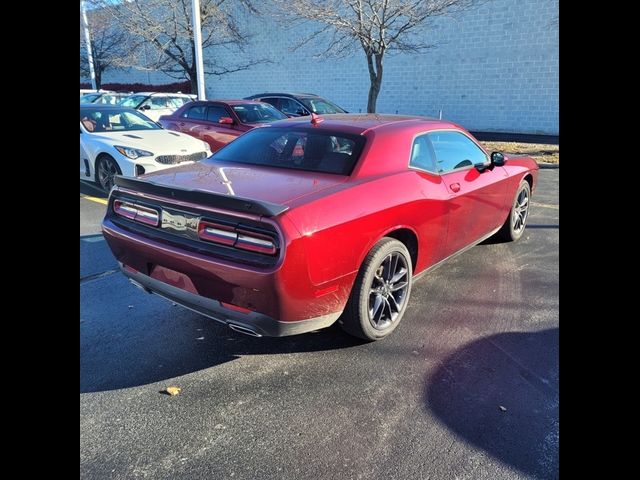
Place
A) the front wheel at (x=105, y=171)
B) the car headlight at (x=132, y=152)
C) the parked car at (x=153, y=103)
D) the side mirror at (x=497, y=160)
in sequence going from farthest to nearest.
A: the parked car at (x=153, y=103), the front wheel at (x=105, y=171), the car headlight at (x=132, y=152), the side mirror at (x=497, y=160)

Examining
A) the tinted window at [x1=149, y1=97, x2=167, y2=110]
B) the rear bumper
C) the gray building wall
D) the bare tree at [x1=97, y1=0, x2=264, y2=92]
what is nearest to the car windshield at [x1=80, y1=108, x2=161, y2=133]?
the rear bumper

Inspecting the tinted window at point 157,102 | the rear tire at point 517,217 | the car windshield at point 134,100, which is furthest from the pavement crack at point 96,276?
the tinted window at point 157,102

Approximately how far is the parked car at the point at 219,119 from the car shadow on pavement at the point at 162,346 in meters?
6.32

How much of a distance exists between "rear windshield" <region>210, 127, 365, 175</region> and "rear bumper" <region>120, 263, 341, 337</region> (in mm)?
1124

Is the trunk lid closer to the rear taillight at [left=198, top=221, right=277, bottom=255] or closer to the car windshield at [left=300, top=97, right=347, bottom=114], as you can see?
the rear taillight at [left=198, top=221, right=277, bottom=255]

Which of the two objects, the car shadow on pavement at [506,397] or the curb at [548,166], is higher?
the curb at [548,166]

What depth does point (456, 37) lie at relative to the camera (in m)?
19.9

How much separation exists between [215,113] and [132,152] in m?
3.03

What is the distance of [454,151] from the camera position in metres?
4.34

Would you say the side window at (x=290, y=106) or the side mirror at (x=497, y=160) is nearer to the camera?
the side mirror at (x=497, y=160)

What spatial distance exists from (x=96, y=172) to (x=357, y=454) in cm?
684

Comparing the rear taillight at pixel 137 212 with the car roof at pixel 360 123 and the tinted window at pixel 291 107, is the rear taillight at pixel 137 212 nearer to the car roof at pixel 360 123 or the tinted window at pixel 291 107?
the car roof at pixel 360 123

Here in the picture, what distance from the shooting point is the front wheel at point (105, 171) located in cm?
740
